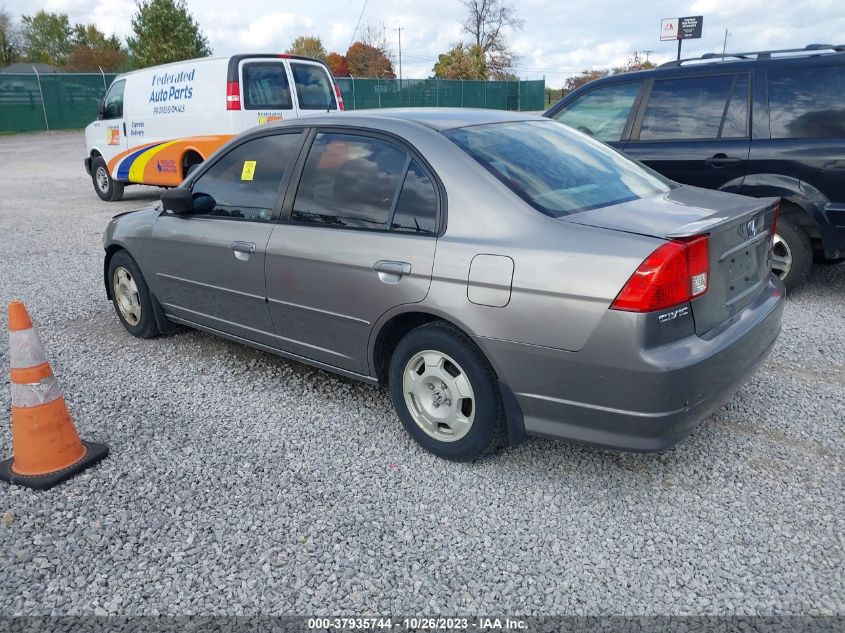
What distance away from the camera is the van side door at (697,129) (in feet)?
18.4

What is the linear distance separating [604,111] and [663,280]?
14.0ft

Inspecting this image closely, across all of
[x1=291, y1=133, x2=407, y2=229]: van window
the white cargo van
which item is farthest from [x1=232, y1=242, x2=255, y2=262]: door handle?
the white cargo van

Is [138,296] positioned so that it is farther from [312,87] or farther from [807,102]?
[312,87]

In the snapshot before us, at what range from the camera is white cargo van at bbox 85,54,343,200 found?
33.0 ft

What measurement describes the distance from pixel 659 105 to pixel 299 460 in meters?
4.52

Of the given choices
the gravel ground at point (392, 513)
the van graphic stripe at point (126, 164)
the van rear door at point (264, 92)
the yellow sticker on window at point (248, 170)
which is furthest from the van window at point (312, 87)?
the gravel ground at point (392, 513)

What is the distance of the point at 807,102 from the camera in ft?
17.5

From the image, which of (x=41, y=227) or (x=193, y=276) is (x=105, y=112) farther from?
(x=193, y=276)

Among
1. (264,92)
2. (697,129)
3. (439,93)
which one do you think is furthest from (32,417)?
(439,93)

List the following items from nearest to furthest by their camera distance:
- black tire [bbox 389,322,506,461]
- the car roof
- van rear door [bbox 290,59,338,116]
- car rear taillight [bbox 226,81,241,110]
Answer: black tire [bbox 389,322,506,461]
the car roof
car rear taillight [bbox 226,81,241,110]
van rear door [bbox 290,59,338,116]

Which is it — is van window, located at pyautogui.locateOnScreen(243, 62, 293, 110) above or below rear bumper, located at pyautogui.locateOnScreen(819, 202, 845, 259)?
above

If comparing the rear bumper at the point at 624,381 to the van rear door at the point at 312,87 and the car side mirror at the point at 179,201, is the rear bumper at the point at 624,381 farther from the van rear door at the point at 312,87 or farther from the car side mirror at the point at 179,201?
the van rear door at the point at 312,87

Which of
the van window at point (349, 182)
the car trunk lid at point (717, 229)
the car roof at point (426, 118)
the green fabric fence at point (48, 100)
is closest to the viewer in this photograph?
the car trunk lid at point (717, 229)

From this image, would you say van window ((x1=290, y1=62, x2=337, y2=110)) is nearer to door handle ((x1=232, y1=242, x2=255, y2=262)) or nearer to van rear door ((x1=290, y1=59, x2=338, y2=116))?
van rear door ((x1=290, y1=59, x2=338, y2=116))
